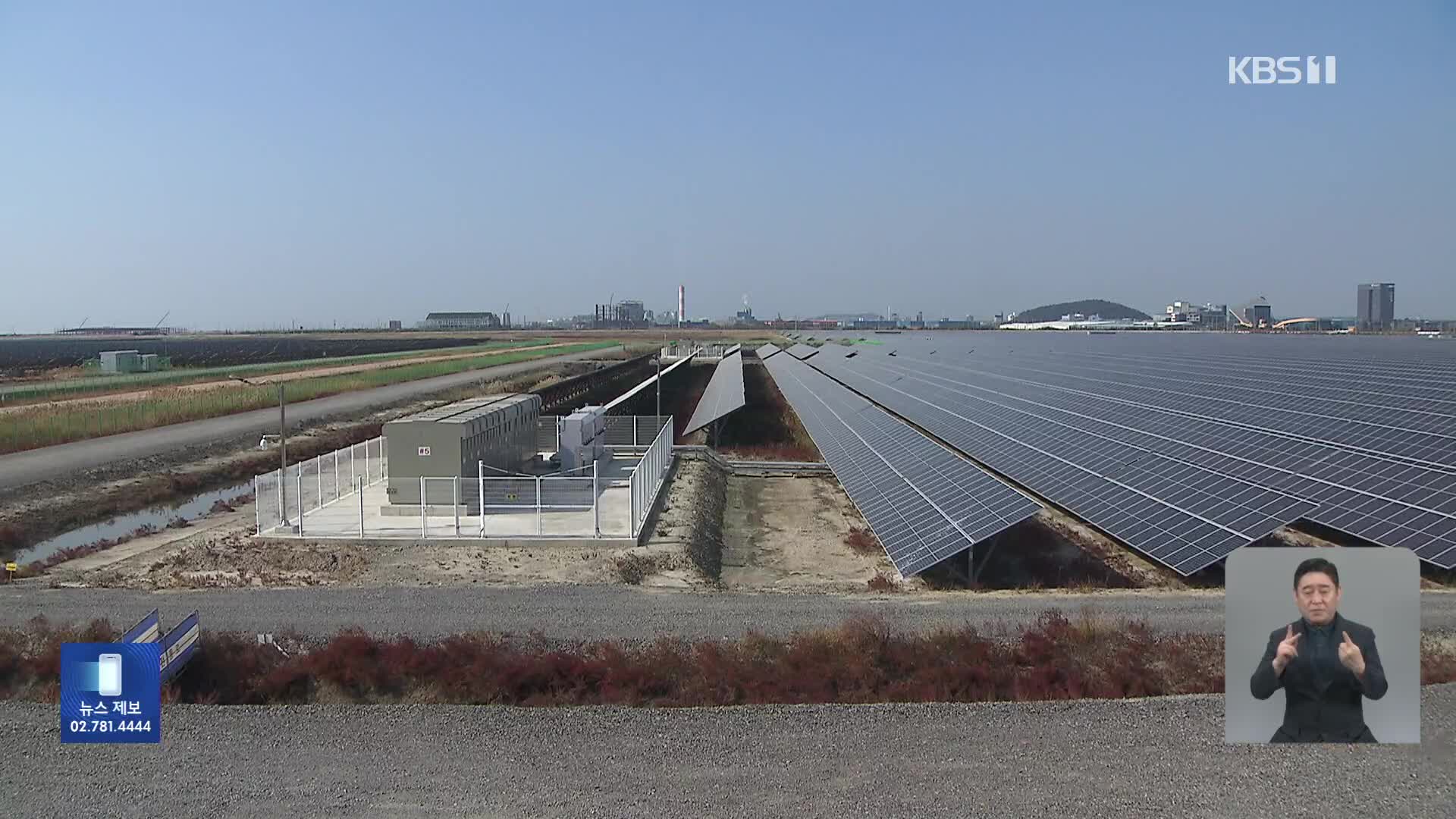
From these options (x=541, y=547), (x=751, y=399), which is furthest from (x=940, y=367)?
(x=541, y=547)

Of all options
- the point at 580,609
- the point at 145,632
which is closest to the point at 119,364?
the point at 145,632

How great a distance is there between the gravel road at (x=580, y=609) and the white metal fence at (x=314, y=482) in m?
5.78

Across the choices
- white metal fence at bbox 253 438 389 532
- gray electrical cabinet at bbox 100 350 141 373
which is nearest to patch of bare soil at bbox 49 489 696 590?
white metal fence at bbox 253 438 389 532

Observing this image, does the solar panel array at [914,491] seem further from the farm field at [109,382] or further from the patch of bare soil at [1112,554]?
the farm field at [109,382]

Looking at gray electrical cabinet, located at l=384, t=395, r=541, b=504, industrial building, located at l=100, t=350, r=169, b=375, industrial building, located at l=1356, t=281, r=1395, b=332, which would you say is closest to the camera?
gray electrical cabinet, located at l=384, t=395, r=541, b=504

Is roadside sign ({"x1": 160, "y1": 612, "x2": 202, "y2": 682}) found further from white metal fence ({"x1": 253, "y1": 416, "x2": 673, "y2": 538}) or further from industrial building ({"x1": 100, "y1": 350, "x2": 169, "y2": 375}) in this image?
industrial building ({"x1": 100, "y1": 350, "x2": 169, "y2": 375})

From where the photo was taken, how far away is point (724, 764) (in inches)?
374

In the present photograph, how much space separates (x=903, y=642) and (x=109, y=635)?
37.9 feet

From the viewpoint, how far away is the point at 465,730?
34.0 ft

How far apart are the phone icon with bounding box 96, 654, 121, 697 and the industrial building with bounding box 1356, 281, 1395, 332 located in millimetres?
205001

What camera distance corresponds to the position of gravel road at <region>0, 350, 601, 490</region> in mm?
30125

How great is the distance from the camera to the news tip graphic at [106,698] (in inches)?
380

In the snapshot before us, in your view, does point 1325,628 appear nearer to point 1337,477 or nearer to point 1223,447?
point 1337,477

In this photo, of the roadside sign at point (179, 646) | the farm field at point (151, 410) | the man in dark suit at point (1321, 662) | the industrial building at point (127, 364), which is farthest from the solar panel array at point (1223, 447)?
the industrial building at point (127, 364)
